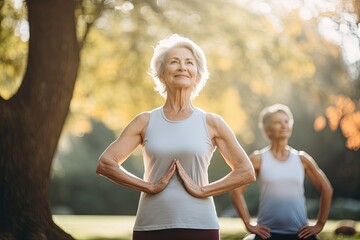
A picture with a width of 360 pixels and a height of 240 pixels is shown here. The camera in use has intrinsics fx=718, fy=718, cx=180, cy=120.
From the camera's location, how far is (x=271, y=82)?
12.9 meters

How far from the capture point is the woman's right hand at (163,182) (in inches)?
135

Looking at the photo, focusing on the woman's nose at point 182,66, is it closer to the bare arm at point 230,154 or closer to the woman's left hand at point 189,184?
the bare arm at point 230,154

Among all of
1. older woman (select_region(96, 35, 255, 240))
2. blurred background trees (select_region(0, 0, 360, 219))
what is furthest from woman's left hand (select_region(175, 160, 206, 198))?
blurred background trees (select_region(0, 0, 360, 219))

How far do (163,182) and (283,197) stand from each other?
2140 millimetres

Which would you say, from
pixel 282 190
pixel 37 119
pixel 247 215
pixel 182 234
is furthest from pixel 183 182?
pixel 37 119

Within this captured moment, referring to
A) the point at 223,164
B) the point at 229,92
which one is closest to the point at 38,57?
the point at 229,92

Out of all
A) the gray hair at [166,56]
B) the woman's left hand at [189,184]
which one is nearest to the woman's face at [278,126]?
the gray hair at [166,56]

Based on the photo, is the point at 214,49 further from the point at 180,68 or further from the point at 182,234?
the point at 182,234

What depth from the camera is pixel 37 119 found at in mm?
8438

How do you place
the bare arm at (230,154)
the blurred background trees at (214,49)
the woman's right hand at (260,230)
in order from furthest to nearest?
the blurred background trees at (214,49) < the woman's right hand at (260,230) < the bare arm at (230,154)

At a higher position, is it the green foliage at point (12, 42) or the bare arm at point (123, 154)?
the green foliage at point (12, 42)

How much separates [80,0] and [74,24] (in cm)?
197

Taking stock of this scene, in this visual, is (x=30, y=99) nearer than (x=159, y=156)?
No

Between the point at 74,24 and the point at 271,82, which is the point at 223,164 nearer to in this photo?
the point at 271,82
